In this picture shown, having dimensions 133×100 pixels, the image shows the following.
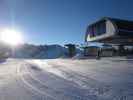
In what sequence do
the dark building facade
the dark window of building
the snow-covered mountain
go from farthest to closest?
1. the snow-covered mountain
2. the dark window of building
3. the dark building facade

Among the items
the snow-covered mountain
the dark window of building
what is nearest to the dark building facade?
the dark window of building

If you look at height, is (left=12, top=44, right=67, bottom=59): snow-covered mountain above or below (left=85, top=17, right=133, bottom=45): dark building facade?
below

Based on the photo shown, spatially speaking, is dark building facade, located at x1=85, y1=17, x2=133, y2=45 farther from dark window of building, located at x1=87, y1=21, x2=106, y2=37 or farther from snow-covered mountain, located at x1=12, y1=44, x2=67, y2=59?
snow-covered mountain, located at x1=12, y1=44, x2=67, y2=59

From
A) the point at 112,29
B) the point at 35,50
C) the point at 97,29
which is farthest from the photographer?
the point at 35,50

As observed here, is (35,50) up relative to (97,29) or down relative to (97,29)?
down

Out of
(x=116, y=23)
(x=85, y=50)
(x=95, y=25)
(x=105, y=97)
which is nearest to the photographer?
(x=105, y=97)

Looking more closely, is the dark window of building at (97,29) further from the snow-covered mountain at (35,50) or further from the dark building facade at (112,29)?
the snow-covered mountain at (35,50)

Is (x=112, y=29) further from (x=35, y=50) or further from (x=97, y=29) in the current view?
(x=35, y=50)

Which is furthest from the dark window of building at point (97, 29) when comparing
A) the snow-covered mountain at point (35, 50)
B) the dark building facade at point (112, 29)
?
the snow-covered mountain at point (35, 50)

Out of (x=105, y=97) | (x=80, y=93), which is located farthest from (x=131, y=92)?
(x=80, y=93)

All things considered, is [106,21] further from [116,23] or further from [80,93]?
[80,93]

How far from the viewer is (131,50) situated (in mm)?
25750

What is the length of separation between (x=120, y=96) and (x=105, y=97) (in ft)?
1.31

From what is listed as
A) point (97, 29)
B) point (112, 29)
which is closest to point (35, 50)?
point (97, 29)
